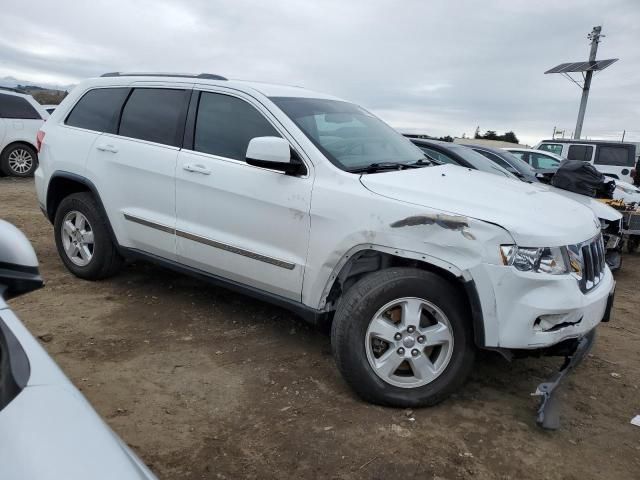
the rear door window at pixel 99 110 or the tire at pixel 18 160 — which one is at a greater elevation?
the rear door window at pixel 99 110

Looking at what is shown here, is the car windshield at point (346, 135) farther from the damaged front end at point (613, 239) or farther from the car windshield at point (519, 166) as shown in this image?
the car windshield at point (519, 166)

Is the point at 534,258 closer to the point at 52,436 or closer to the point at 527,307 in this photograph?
the point at 527,307

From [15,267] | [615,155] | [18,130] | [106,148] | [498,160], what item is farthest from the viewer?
[615,155]

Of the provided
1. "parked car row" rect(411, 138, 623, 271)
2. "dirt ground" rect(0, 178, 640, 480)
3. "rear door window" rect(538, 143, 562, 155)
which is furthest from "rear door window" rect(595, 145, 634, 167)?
"dirt ground" rect(0, 178, 640, 480)

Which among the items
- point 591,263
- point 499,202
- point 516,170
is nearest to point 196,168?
point 499,202

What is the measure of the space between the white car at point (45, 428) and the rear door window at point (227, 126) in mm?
2420

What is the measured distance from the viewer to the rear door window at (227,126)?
3.75m

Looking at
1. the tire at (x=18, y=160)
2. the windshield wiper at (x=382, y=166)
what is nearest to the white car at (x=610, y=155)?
the windshield wiper at (x=382, y=166)

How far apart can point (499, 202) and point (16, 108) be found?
11.2 meters

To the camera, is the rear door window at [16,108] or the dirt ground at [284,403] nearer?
the dirt ground at [284,403]

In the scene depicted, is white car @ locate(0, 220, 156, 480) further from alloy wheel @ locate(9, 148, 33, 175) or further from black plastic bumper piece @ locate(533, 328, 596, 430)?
alloy wheel @ locate(9, 148, 33, 175)

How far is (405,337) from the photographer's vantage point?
3037mm

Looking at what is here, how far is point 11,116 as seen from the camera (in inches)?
433

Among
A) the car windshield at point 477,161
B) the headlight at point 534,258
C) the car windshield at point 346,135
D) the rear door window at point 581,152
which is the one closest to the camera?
the headlight at point 534,258
